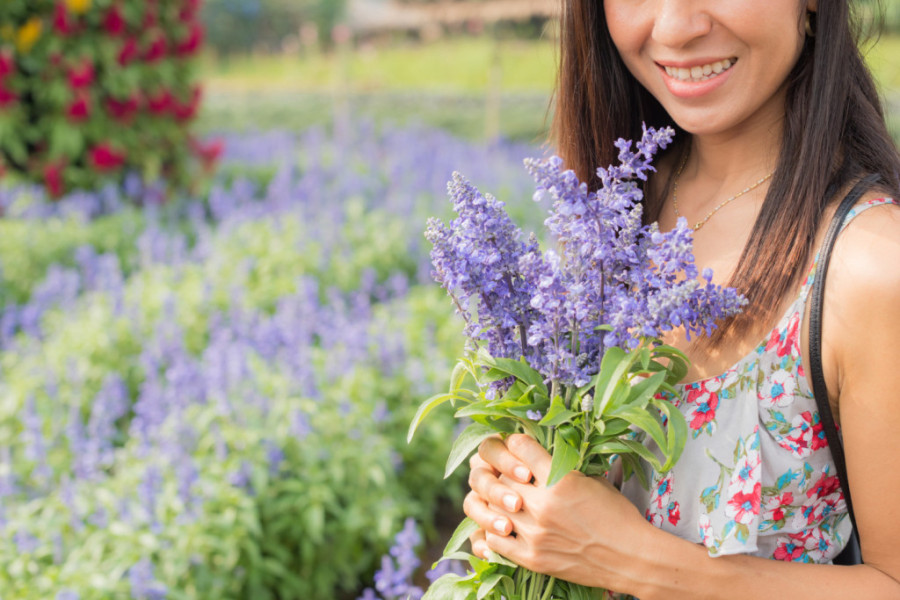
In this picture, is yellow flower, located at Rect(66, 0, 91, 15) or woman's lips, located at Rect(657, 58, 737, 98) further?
yellow flower, located at Rect(66, 0, 91, 15)

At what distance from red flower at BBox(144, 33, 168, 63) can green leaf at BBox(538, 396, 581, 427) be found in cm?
598

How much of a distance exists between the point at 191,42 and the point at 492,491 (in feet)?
20.1

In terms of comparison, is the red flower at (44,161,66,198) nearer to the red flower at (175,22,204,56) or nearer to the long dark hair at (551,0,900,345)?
the red flower at (175,22,204,56)

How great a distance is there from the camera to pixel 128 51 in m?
6.02

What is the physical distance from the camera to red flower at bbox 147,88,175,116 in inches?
249

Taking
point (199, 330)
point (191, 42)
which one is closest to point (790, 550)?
point (199, 330)

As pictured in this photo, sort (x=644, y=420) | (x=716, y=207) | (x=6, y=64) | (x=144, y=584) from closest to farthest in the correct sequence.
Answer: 1. (x=644, y=420)
2. (x=716, y=207)
3. (x=144, y=584)
4. (x=6, y=64)

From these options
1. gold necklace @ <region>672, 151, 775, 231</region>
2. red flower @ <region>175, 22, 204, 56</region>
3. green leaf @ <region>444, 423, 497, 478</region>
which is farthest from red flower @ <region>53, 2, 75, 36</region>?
green leaf @ <region>444, 423, 497, 478</region>

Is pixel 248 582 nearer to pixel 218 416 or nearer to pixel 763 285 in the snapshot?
pixel 218 416

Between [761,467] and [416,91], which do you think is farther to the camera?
[416,91]

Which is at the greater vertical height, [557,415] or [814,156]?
[814,156]

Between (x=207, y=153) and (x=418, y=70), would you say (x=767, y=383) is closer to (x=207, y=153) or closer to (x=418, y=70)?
(x=207, y=153)

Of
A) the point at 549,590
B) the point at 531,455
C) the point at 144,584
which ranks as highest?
the point at 531,455

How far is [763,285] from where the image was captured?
1.25 m
